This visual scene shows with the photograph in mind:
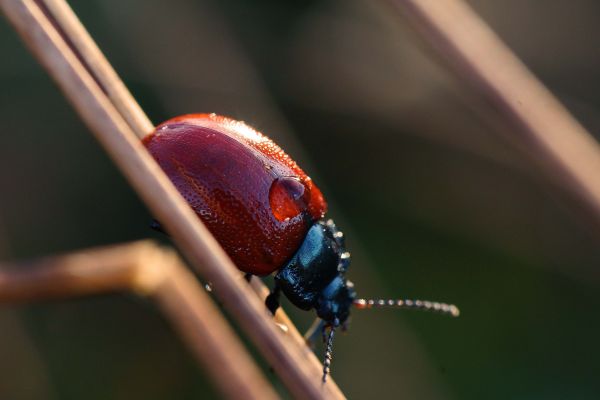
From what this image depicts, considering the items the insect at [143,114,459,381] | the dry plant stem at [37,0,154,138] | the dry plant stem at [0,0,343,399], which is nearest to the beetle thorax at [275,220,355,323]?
the insect at [143,114,459,381]

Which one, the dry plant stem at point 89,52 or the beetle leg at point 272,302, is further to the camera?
the beetle leg at point 272,302

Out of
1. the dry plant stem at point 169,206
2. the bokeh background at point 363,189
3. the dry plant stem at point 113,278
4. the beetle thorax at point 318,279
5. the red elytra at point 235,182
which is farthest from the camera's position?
the bokeh background at point 363,189

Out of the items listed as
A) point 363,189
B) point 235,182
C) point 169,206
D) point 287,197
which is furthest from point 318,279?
point 363,189

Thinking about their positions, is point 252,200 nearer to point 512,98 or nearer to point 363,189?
point 512,98

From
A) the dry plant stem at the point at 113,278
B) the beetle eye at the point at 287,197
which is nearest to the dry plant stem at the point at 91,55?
the dry plant stem at the point at 113,278

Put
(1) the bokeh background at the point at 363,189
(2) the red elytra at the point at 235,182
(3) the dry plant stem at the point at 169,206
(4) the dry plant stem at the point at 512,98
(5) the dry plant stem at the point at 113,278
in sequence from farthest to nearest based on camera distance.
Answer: (1) the bokeh background at the point at 363,189
(2) the red elytra at the point at 235,182
(5) the dry plant stem at the point at 113,278
(4) the dry plant stem at the point at 512,98
(3) the dry plant stem at the point at 169,206

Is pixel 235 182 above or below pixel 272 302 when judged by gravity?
above

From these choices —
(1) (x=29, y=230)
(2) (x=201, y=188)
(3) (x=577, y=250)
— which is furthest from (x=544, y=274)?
(1) (x=29, y=230)

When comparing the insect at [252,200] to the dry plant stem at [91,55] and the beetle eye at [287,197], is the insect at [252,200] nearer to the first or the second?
the beetle eye at [287,197]
